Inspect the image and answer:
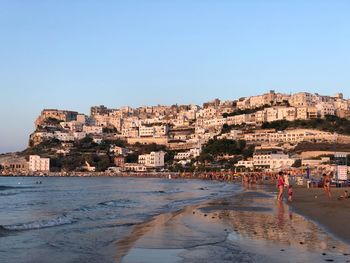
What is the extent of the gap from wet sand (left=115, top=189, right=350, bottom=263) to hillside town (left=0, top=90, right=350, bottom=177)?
83.7 m

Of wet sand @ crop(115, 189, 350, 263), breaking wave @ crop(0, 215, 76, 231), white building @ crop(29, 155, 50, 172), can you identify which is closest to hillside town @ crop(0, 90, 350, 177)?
white building @ crop(29, 155, 50, 172)

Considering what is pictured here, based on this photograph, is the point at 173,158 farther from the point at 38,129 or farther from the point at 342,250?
the point at 342,250

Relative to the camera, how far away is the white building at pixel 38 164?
157 metres

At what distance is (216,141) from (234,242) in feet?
413

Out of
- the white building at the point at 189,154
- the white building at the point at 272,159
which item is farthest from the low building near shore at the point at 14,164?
the white building at the point at 272,159

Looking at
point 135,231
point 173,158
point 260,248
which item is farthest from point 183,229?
point 173,158

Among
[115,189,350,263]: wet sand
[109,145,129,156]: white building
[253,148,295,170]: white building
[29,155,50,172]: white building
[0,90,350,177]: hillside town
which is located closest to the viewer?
[115,189,350,263]: wet sand

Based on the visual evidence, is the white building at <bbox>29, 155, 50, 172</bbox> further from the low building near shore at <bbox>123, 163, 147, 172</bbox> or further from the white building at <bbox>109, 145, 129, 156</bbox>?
the low building near shore at <bbox>123, 163, 147, 172</bbox>

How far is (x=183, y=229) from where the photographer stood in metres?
13.9

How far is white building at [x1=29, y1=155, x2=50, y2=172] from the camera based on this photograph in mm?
156675

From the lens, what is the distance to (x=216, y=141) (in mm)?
136250

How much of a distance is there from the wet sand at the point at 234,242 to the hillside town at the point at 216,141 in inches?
3294

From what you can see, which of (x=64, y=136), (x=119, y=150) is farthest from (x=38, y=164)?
(x=64, y=136)

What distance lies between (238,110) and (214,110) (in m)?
13.6
